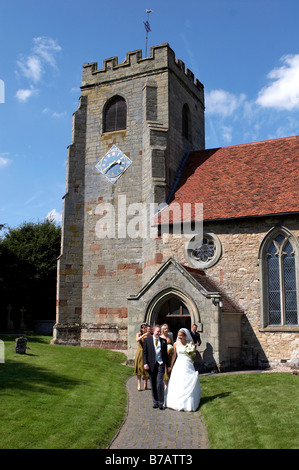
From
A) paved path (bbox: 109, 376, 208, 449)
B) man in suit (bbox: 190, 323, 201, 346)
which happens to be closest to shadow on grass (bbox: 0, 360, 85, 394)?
paved path (bbox: 109, 376, 208, 449)

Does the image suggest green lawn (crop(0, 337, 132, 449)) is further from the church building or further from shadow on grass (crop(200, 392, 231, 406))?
the church building

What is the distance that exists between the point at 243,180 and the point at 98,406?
13.1m

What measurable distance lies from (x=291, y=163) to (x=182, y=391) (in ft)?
42.3

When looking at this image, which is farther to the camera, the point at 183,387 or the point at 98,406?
the point at 183,387

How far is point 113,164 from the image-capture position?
21812mm

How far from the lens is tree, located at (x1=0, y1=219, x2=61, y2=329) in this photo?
33.3 metres

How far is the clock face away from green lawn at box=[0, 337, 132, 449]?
9.77 metres

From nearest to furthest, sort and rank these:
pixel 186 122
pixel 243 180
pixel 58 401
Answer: pixel 58 401
pixel 243 180
pixel 186 122

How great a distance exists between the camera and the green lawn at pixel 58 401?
7.07 meters

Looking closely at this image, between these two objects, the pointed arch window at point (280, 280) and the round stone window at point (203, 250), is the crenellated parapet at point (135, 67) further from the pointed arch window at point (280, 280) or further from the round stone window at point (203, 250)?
the pointed arch window at point (280, 280)

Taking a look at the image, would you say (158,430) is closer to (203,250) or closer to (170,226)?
(203,250)

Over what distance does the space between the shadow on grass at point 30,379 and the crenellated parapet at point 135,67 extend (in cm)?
1593

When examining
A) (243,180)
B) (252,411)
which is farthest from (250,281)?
(252,411)
